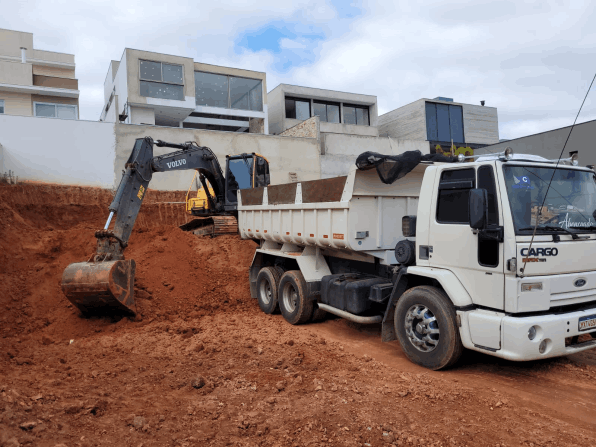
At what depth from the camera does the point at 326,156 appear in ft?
87.2

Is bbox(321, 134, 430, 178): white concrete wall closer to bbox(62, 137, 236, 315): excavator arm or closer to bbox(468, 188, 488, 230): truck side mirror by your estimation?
bbox(62, 137, 236, 315): excavator arm

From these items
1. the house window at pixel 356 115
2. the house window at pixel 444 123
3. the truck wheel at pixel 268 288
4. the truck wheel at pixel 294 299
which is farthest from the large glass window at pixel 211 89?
the truck wheel at pixel 294 299

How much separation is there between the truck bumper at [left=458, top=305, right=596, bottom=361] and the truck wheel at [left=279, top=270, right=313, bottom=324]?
3067mm

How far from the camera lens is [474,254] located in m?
4.55

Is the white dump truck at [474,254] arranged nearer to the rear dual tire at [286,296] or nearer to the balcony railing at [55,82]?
the rear dual tire at [286,296]

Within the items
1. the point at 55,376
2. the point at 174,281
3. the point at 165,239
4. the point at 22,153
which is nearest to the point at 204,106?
the point at 22,153

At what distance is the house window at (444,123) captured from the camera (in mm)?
35406

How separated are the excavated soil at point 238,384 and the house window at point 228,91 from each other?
23.2 metres

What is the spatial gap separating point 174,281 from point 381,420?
6241 millimetres

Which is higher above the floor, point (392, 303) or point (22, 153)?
point (22, 153)

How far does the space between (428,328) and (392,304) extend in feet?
2.26

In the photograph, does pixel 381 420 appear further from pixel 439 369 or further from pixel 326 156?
pixel 326 156

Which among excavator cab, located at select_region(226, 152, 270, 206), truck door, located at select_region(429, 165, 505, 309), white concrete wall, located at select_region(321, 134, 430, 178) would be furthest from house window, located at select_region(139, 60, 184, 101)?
truck door, located at select_region(429, 165, 505, 309)

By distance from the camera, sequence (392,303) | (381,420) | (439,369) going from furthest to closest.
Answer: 1. (392,303)
2. (439,369)
3. (381,420)
